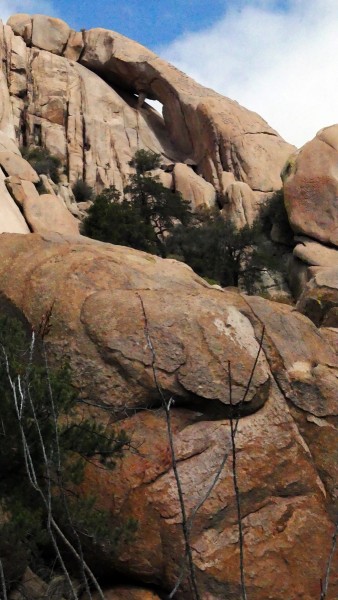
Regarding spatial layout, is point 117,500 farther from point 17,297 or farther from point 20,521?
point 17,297

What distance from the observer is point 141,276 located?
9.03m

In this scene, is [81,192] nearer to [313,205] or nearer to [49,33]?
[49,33]

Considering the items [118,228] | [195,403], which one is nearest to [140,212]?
[118,228]

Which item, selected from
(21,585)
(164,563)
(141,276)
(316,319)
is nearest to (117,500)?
(164,563)

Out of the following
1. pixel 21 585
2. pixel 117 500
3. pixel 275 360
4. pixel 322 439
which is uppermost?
pixel 275 360

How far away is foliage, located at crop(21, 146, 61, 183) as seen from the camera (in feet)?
128

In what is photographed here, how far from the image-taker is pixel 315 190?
98.7 ft

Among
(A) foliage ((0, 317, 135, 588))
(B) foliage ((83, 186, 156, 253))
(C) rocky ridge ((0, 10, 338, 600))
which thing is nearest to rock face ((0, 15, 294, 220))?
(B) foliage ((83, 186, 156, 253))

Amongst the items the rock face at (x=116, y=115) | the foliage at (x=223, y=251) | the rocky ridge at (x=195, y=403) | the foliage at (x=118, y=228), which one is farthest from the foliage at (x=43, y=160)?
the rocky ridge at (x=195, y=403)

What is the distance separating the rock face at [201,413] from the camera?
7.20 m

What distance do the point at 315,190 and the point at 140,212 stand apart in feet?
29.7

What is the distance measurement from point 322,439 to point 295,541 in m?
1.14

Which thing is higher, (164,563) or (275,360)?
(275,360)

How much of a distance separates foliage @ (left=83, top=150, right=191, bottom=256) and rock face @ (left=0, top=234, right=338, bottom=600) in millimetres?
20251
